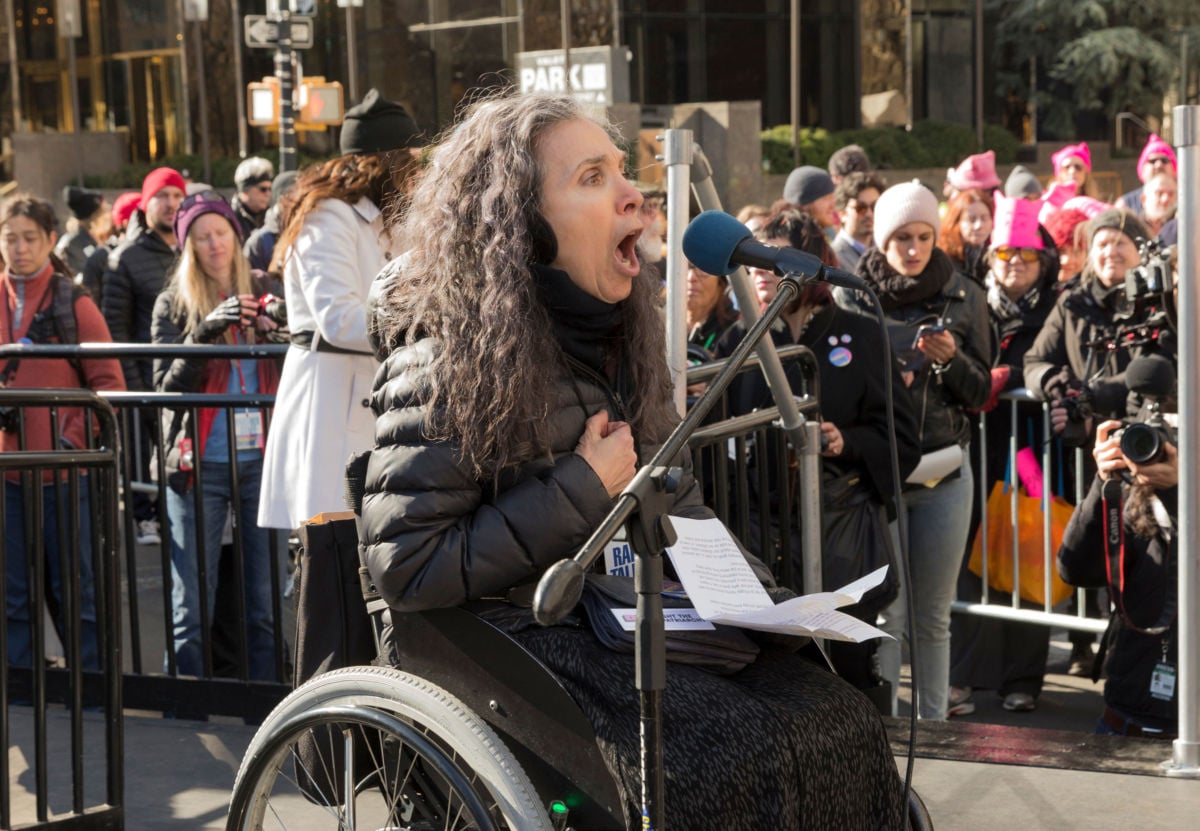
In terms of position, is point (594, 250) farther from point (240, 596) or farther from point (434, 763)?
point (240, 596)

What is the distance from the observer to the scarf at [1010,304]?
7812mm

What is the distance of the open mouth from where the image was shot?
329cm

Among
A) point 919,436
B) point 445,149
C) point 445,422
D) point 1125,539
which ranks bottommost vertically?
point 1125,539

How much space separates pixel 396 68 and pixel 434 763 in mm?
28626

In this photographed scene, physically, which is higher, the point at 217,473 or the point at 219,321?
the point at 219,321

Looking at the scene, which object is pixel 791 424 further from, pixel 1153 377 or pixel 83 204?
pixel 83 204

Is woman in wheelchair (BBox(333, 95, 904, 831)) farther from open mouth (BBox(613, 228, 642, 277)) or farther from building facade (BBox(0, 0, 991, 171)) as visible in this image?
building facade (BBox(0, 0, 991, 171))

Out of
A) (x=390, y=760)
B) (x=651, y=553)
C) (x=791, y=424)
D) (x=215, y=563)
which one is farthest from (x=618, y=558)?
(x=215, y=563)

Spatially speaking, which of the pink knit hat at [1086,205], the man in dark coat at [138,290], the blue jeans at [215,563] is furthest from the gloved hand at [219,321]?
the pink knit hat at [1086,205]

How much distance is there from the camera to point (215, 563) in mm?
6402

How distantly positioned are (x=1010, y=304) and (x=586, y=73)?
923 centimetres

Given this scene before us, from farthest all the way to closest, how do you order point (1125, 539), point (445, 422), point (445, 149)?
point (1125, 539), point (445, 149), point (445, 422)

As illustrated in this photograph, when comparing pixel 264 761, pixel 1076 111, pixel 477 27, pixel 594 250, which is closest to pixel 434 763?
pixel 264 761

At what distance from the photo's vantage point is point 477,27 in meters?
30.0
